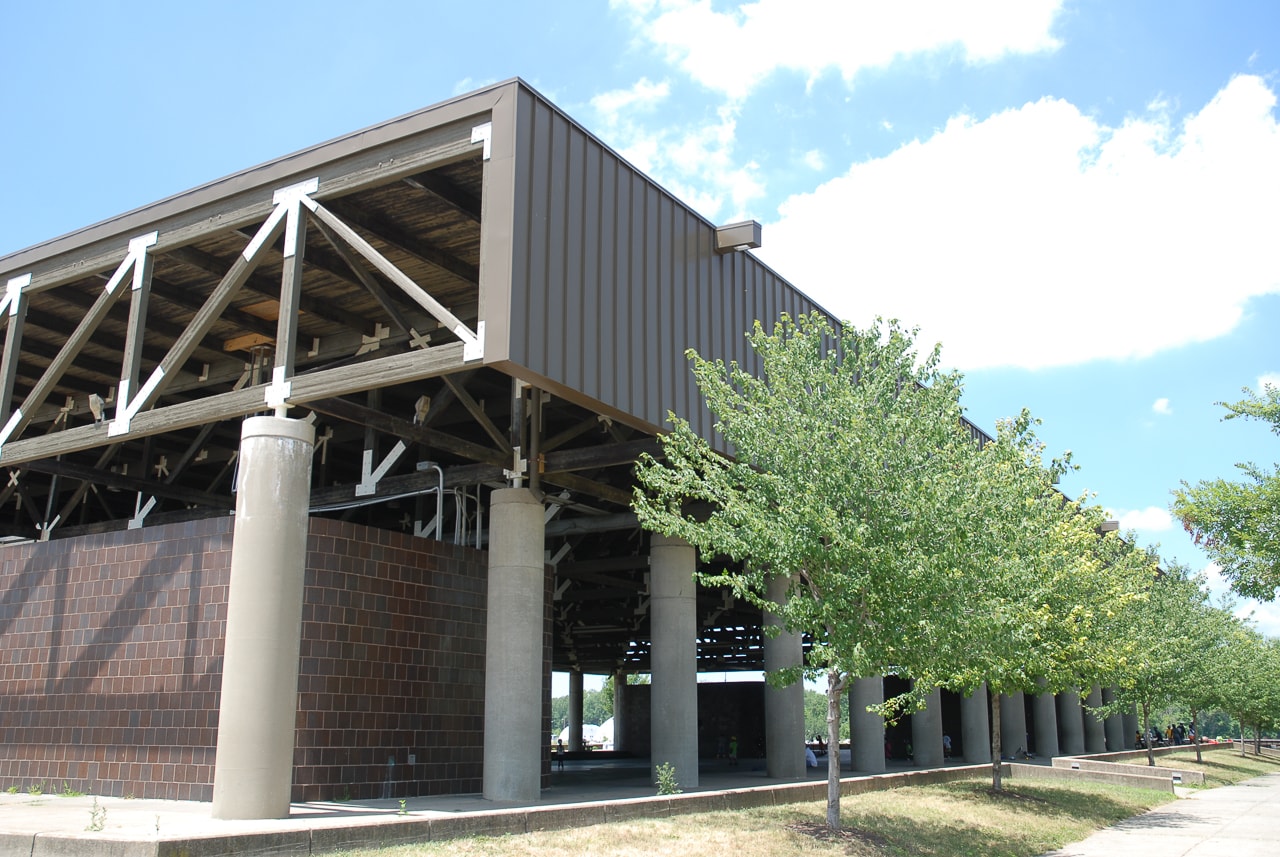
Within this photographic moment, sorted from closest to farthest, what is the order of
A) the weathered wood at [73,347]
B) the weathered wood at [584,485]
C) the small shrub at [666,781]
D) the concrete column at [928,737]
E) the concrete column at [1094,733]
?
the weathered wood at [73,347]
the small shrub at [666,781]
the weathered wood at [584,485]
the concrete column at [928,737]
the concrete column at [1094,733]

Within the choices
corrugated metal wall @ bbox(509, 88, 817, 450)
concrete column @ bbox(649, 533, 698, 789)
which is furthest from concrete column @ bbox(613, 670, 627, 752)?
corrugated metal wall @ bbox(509, 88, 817, 450)

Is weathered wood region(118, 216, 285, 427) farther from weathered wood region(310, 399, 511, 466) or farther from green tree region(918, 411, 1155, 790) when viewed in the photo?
green tree region(918, 411, 1155, 790)

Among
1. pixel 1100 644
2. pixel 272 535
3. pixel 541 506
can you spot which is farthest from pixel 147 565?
pixel 1100 644

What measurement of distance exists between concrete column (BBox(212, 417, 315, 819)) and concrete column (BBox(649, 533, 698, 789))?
25.3 ft

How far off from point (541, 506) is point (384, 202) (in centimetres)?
517

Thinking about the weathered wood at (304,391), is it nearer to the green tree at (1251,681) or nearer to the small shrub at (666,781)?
the small shrub at (666,781)

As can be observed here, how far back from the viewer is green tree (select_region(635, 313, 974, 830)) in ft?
44.8

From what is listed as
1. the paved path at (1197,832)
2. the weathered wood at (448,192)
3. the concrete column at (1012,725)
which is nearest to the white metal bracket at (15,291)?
the weathered wood at (448,192)

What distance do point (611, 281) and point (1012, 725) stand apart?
93.1 ft

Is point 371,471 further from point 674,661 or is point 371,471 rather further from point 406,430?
point 674,661

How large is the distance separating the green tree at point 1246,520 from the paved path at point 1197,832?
476 centimetres

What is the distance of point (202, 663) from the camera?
594 inches

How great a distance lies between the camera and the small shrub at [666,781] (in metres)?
17.6

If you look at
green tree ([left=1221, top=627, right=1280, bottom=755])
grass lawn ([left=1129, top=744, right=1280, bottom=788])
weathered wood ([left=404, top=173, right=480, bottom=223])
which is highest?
weathered wood ([left=404, top=173, right=480, bottom=223])
